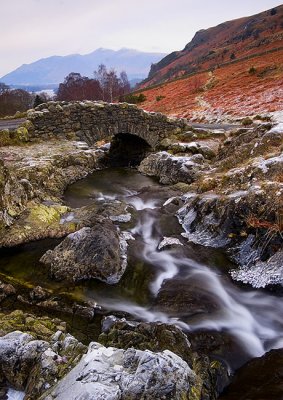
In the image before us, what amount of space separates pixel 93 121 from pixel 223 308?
17431 mm

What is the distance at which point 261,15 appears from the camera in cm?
14000

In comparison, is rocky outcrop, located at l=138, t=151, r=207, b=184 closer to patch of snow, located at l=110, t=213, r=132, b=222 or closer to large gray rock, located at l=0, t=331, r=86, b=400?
patch of snow, located at l=110, t=213, r=132, b=222

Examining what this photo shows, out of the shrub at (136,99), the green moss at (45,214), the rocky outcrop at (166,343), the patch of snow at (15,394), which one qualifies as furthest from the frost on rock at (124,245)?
the shrub at (136,99)

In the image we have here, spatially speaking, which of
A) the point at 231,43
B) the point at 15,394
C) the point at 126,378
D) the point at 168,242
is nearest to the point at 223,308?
the point at 168,242

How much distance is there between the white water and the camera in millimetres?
8070

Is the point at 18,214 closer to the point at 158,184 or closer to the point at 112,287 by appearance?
the point at 112,287

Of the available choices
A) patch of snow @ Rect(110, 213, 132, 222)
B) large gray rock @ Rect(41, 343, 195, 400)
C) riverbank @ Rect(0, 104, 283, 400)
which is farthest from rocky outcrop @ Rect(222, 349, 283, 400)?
patch of snow @ Rect(110, 213, 132, 222)

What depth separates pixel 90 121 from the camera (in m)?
23.7

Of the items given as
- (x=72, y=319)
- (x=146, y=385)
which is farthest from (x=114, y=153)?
(x=146, y=385)

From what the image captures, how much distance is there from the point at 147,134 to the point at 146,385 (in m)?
21.1

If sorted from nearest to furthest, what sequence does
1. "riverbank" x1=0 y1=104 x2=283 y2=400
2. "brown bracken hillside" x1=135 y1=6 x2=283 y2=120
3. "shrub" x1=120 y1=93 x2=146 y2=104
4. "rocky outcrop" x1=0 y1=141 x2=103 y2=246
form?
"riverbank" x1=0 y1=104 x2=283 y2=400
"rocky outcrop" x1=0 y1=141 x2=103 y2=246
"brown bracken hillside" x1=135 y1=6 x2=283 y2=120
"shrub" x1=120 y1=93 x2=146 y2=104

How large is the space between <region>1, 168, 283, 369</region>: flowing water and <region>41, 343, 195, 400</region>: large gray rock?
2.31 metres

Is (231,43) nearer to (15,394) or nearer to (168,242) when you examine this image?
(168,242)

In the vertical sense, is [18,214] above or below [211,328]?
above
